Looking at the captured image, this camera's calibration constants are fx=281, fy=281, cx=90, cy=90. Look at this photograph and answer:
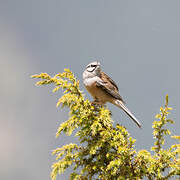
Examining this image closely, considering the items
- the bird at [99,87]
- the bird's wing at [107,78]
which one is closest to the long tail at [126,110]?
the bird at [99,87]

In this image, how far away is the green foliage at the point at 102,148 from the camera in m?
3.39

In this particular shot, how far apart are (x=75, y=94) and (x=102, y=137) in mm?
681

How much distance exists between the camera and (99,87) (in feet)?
14.9

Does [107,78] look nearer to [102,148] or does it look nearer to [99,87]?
[99,87]

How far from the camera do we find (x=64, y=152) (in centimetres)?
383

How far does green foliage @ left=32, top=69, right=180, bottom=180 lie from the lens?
3.39 meters

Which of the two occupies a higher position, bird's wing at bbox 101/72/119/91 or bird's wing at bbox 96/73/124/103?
bird's wing at bbox 101/72/119/91

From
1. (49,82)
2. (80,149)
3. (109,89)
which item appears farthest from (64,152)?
(109,89)

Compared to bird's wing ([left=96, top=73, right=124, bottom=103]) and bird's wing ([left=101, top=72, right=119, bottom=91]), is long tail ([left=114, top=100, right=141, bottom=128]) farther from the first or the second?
bird's wing ([left=101, top=72, right=119, bottom=91])

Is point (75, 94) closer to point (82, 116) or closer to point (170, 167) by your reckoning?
point (82, 116)

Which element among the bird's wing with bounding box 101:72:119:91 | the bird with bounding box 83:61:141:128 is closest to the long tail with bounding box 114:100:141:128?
the bird with bounding box 83:61:141:128

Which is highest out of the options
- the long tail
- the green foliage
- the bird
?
the bird

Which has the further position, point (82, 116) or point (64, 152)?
point (64, 152)

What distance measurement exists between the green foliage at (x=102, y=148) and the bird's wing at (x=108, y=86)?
2.44 feet
